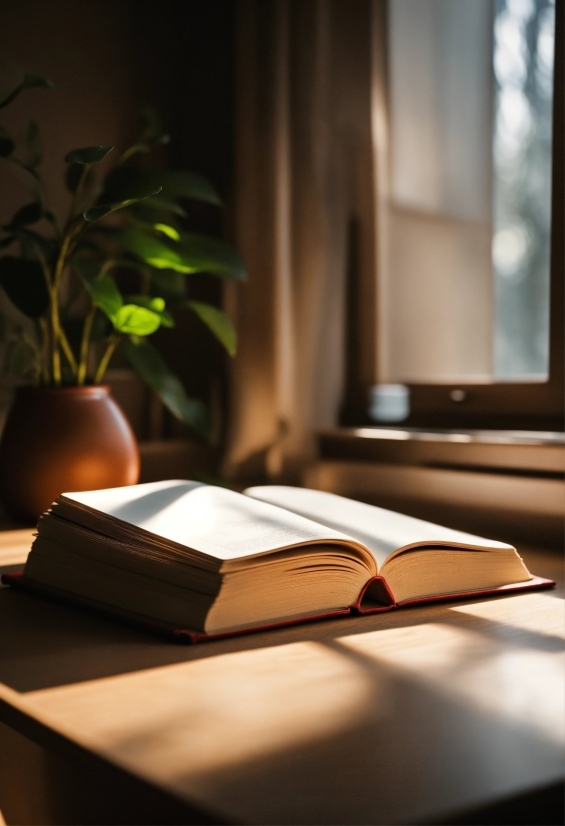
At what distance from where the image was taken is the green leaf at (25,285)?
117cm

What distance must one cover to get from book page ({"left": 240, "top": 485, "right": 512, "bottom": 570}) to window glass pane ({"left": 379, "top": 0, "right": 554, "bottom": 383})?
66cm

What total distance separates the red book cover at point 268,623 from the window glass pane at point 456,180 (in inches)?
33.0

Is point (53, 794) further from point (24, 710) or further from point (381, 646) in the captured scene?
point (381, 646)

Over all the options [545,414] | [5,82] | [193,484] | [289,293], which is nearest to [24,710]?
[193,484]

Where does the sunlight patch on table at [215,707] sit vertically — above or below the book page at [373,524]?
below

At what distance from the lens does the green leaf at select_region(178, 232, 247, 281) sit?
49.2 inches

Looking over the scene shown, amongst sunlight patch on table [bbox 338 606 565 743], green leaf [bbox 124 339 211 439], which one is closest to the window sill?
green leaf [bbox 124 339 211 439]

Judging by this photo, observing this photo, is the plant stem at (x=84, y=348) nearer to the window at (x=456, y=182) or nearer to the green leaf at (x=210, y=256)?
the green leaf at (x=210, y=256)

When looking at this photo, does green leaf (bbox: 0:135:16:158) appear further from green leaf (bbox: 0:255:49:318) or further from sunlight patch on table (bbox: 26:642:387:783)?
sunlight patch on table (bbox: 26:642:387:783)

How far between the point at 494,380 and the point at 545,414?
4.7 inches

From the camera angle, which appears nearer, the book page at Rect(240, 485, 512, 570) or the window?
the book page at Rect(240, 485, 512, 570)

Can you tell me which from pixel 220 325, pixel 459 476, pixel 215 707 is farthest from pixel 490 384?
pixel 215 707

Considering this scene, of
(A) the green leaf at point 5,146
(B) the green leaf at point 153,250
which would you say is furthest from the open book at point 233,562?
(A) the green leaf at point 5,146

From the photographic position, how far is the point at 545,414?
1384mm
